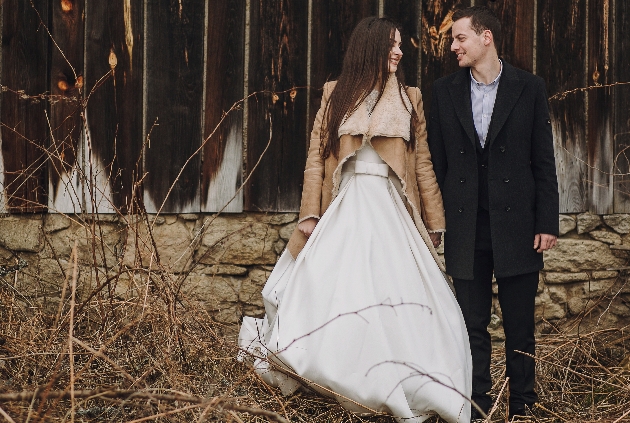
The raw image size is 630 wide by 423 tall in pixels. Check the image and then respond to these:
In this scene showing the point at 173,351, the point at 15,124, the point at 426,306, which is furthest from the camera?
the point at 15,124

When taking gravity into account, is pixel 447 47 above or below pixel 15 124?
above

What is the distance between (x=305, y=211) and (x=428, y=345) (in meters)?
0.84

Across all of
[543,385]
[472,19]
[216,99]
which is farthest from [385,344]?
[216,99]

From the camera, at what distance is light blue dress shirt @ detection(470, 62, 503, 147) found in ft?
11.8

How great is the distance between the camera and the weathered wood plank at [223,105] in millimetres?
4332

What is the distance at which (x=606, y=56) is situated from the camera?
4516 mm

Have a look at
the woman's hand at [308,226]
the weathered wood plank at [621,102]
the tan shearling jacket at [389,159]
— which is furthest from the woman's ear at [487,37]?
the weathered wood plank at [621,102]

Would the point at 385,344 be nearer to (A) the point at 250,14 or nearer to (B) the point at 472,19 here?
(B) the point at 472,19

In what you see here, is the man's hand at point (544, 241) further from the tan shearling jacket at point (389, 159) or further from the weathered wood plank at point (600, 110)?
the weathered wood plank at point (600, 110)

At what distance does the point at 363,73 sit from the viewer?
3.60 m

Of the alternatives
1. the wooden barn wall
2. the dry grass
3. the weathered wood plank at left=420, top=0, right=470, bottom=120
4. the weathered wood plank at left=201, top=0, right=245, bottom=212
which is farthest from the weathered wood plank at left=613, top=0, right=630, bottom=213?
the weathered wood plank at left=201, top=0, right=245, bottom=212

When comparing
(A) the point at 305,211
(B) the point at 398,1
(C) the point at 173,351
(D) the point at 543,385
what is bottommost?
(D) the point at 543,385

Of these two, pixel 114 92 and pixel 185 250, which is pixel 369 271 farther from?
pixel 114 92

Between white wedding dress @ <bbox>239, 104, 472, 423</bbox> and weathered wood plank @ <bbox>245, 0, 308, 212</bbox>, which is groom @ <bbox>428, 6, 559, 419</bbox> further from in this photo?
weathered wood plank @ <bbox>245, 0, 308, 212</bbox>
